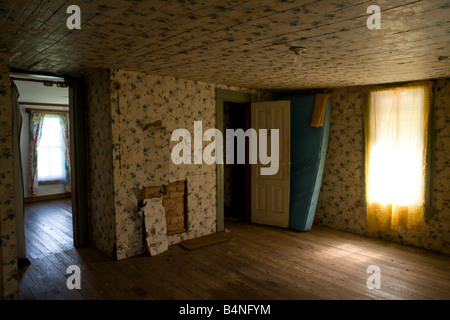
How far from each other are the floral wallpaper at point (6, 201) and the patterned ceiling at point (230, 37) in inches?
16.4

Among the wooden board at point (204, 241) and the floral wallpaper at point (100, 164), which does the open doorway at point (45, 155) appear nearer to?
the floral wallpaper at point (100, 164)

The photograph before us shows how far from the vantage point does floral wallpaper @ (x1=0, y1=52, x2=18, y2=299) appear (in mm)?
2566

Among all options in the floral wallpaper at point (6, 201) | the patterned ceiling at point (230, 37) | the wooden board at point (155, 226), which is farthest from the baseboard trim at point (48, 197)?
the floral wallpaper at point (6, 201)

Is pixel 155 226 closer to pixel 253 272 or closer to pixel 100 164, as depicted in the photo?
pixel 100 164

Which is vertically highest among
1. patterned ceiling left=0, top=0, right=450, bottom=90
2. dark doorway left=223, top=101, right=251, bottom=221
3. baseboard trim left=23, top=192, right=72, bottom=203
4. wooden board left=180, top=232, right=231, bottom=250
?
patterned ceiling left=0, top=0, right=450, bottom=90

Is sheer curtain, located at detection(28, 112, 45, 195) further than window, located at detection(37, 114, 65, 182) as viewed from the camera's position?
No

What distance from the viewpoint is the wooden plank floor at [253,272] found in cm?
295

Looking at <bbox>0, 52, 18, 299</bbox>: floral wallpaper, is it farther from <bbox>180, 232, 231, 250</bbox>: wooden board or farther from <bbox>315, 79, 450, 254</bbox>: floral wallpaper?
<bbox>315, 79, 450, 254</bbox>: floral wallpaper

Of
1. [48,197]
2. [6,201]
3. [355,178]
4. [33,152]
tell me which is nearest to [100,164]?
[6,201]

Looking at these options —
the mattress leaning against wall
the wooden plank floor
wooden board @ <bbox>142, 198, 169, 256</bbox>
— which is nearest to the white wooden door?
the mattress leaning against wall

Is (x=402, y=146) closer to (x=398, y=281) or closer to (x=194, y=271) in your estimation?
(x=398, y=281)

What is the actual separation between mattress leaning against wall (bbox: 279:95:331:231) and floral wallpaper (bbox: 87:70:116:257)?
285 cm

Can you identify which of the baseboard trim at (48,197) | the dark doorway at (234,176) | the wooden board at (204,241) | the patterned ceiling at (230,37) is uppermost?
the patterned ceiling at (230,37)

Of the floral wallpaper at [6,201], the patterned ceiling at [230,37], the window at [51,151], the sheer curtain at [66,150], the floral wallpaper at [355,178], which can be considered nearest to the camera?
the patterned ceiling at [230,37]
